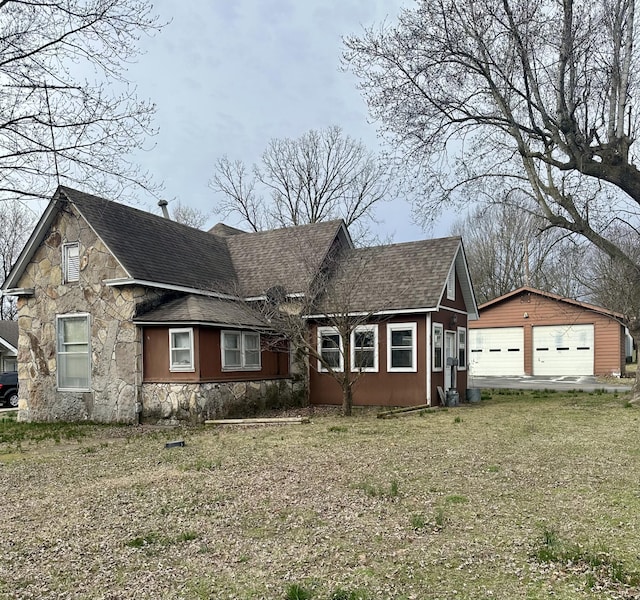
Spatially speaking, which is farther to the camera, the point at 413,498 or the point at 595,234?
the point at 595,234

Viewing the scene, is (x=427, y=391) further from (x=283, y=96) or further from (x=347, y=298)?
(x=283, y=96)

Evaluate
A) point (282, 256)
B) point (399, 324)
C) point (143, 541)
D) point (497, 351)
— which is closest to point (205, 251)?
point (282, 256)

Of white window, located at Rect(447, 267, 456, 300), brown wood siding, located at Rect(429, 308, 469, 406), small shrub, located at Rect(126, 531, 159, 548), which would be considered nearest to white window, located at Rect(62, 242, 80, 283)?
brown wood siding, located at Rect(429, 308, 469, 406)

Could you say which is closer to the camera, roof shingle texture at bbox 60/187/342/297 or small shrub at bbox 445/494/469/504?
small shrub at bbox 445/494/469/504

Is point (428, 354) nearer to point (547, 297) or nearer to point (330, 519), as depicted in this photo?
point (330, 519)

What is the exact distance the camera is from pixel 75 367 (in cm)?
1495

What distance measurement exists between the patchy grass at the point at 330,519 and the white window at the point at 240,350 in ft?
14.6

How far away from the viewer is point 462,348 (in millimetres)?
18500

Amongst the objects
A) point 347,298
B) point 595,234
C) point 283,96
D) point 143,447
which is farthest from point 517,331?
point 143,447

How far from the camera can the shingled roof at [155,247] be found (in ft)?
47.0

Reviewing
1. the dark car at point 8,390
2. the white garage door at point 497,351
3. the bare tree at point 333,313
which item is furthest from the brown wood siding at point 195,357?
the white garage door at point 497,351

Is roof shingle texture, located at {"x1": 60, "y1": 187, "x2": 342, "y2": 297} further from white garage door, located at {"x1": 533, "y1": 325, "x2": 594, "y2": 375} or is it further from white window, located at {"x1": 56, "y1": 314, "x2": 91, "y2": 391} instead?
white garage door, located at {"x1": 533, "y1": 325, "x2": 594, "y2": 375}

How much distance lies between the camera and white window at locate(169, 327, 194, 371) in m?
13.6

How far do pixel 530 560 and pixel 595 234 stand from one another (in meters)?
11.9
